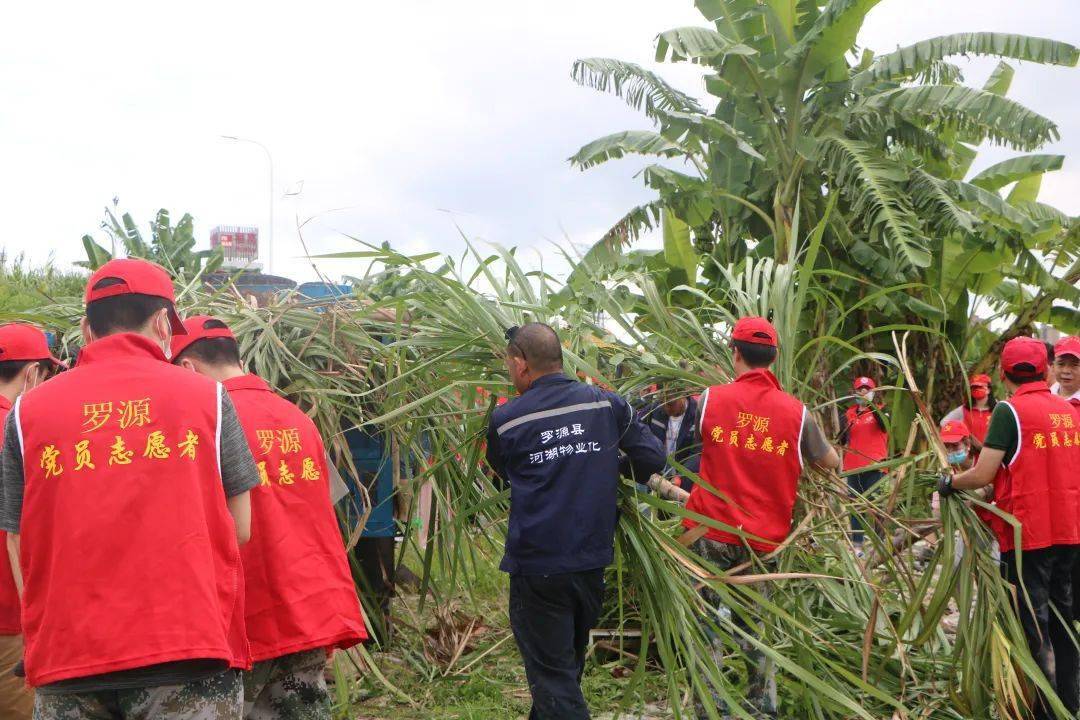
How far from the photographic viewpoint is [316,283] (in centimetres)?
500

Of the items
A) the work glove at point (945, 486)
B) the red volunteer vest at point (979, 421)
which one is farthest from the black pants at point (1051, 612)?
the red volunteer vest at point (979, 421)

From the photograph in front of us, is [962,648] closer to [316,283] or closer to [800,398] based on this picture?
[800,398]

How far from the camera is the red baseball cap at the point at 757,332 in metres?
4.11

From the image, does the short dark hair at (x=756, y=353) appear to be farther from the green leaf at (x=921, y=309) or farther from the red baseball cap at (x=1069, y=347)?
the green leaf at (x=921, y=309)

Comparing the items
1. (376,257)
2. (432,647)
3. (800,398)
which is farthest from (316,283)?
(800,398)

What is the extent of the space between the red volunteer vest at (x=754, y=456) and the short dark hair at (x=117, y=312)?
242 cm

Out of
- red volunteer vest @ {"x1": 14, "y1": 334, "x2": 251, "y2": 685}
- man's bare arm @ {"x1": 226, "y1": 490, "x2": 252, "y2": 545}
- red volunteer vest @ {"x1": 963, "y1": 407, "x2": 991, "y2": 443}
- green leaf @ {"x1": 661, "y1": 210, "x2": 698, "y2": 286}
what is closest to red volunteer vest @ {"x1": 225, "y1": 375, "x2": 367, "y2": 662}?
man's bare arm @ {"x1": 226, "y1": 490, "x2": 252, "y2": 545}

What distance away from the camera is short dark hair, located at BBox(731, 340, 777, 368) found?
414 cm

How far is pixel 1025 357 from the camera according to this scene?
14.6 feet

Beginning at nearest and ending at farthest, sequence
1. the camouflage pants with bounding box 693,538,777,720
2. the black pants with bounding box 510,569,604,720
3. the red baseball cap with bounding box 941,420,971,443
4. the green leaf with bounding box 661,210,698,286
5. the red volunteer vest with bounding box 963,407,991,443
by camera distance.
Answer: the black pants with bounding box 510,569,604,720 → the camouflage pants with bounding box 693,538,777,720 → the red baseball cap with bounding box 941,420,971,443 → the red volunteer vest with bounding box 963,407,991,443 → the green leaf with bounding box 661,210,698,286

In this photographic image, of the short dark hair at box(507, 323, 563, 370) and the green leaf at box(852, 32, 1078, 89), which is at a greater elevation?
the green leaf at box(852, 32, 1078, 89)

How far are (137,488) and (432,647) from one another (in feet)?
10.3

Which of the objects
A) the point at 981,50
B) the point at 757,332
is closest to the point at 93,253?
the point at 757,332

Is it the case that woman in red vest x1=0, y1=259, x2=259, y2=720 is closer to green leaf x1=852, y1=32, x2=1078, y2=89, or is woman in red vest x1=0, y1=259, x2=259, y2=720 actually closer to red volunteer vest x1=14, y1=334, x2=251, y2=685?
red volunteer vest x1=14, y1=334, x2=251, y2=685
